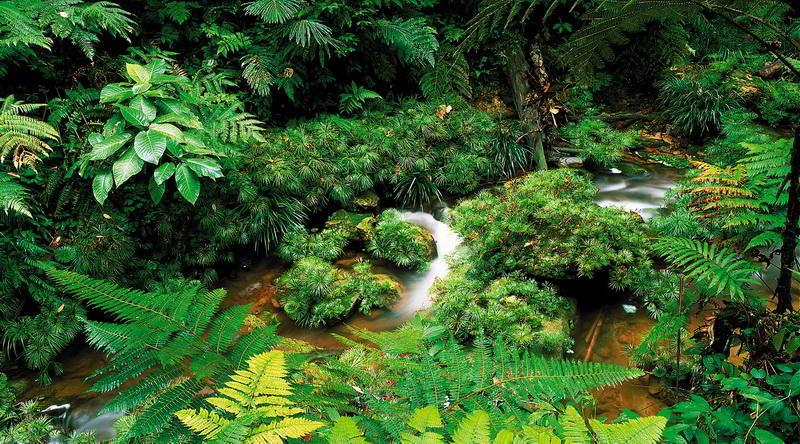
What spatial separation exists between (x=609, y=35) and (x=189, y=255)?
4.85 m

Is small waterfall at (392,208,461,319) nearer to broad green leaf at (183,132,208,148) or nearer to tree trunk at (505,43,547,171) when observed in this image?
tree trunk at (505,43,547,171)

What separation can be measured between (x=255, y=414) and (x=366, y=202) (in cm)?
515

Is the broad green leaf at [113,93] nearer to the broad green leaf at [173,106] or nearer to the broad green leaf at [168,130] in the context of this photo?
the broad green leaf at [173,106]

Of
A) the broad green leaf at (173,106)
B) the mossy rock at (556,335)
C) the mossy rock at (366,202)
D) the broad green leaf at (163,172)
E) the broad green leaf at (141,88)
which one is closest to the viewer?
the mossy rock at (556,335)

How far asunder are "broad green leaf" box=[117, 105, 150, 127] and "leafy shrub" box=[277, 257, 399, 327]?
2219mm

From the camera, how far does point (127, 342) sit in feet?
4.02

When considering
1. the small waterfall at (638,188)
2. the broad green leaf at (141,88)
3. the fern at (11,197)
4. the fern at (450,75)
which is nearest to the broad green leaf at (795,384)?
the fern at (450,75)

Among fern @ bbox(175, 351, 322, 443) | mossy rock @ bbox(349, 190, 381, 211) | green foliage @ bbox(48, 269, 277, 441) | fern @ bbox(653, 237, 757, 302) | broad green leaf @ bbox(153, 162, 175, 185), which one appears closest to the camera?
fern @ bbox(175, 351, 322, 443)

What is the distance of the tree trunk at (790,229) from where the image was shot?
1.47 metres

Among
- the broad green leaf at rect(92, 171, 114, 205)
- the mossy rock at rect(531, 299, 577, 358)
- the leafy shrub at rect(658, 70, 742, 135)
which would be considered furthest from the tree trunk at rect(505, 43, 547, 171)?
the broad green leaf at rect(92, 171, 114, 205)

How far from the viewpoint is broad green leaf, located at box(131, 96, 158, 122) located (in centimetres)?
429

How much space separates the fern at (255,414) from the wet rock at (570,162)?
6.26 m

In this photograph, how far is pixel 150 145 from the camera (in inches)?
164

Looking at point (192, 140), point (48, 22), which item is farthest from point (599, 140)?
point (48, 22)
